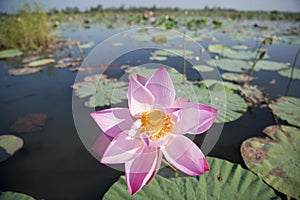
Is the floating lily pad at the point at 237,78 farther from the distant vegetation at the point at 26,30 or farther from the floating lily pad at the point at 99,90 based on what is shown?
the distant vegetation at the point at 26,30

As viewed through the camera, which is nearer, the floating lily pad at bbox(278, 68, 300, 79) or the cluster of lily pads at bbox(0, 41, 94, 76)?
the floating lily pad at bbox(278, 68, 300, 79)

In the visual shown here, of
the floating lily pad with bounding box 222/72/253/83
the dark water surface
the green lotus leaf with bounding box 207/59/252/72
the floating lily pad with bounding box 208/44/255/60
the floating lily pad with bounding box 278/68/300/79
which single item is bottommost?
the dark water surface

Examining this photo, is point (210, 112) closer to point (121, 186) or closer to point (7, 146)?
point (121, 186)

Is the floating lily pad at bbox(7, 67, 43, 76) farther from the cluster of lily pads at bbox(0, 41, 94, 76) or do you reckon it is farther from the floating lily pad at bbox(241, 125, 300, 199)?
the floating lily pad at bbox(241, 125, 300, 199)

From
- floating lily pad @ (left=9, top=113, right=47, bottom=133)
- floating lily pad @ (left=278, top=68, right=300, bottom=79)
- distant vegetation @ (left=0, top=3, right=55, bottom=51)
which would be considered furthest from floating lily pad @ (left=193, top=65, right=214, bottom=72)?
distant vegetation @ (left=0, top=3, right=55, bottom=51)

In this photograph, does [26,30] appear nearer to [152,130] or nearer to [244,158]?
[152,130]

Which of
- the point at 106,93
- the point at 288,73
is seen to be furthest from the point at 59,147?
the point at 288,73

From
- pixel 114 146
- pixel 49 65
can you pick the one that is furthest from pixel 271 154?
pixel 49 65
